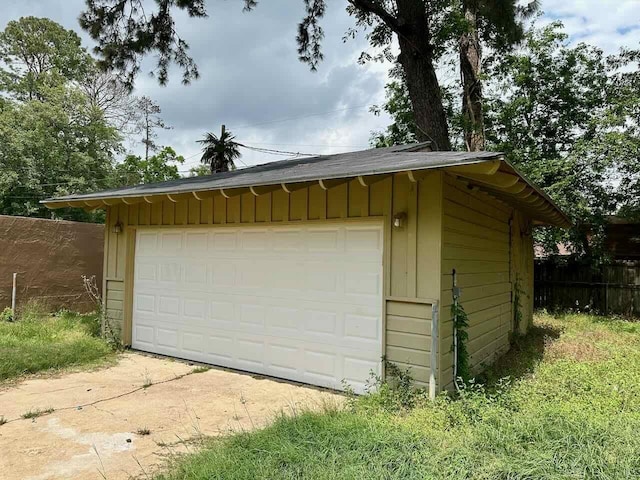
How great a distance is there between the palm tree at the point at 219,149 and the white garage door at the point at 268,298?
13.8m

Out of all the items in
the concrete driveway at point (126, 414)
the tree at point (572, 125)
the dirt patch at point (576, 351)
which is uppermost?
the tree at point (572, 125)

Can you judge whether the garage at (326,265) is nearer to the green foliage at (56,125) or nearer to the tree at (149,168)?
the green foliage at (56,125)

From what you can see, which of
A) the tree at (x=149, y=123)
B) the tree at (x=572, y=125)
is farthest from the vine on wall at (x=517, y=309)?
the tree at (x=149, y=123)

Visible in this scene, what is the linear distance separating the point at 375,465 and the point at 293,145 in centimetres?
1992

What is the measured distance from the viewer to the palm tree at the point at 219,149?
1964 centimetres

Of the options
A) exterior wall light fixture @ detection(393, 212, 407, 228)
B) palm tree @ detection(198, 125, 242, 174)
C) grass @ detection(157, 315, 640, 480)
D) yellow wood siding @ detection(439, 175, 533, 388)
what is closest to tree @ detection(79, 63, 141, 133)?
palm tree @ detection(198, 125, 242, 174)

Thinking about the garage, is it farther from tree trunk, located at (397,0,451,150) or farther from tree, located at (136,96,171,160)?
tree, located at (136,96,171,160)

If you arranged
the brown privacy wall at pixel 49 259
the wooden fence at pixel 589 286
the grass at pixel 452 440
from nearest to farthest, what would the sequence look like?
the grass at pixel 452 440
the brown privacy wall at pixel 49 259
the wooden fence at pixel 589 286

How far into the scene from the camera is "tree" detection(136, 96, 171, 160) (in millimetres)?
24625

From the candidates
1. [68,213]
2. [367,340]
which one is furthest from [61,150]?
[367,340]

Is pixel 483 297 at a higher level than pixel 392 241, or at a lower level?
lower

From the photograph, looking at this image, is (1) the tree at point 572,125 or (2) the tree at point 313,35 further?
(1) the tree at point 572,125

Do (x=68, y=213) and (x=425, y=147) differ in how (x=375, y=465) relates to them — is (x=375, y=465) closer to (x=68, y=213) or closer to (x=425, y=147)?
(x=425, y=147)

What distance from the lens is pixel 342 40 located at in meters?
11.3
